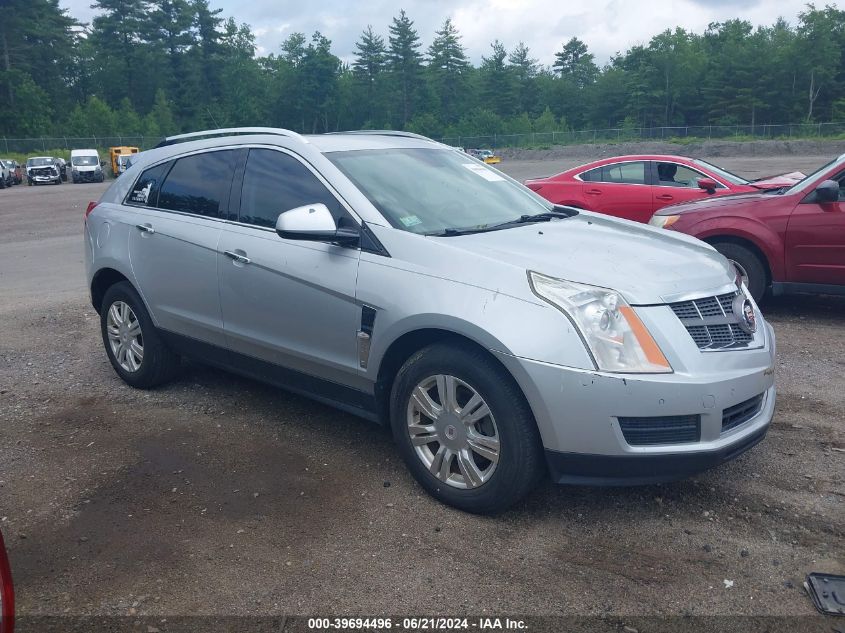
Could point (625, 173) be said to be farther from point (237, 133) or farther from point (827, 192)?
point (237, 133)

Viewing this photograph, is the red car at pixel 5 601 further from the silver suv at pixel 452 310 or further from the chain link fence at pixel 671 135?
the chain link fence at pixel 671 135

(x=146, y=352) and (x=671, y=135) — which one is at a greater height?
(x=671, y=135)

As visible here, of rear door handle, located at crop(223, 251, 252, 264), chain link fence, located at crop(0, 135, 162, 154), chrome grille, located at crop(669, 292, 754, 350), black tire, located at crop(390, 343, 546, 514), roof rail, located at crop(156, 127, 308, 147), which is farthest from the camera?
chain link fence, located at crop(0, 135, 162, 154)

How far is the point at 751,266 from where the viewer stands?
761 centimetres

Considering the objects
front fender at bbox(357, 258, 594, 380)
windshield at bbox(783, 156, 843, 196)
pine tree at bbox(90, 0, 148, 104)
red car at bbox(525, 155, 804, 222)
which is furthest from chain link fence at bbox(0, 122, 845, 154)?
front fender at bbox(357, 258, 594, 380)

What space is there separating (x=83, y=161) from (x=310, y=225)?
47.7 m

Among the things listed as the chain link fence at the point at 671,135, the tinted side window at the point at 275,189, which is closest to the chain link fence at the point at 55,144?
the chain link fence at the point at 671,135

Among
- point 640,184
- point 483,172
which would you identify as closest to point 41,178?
point 640,184

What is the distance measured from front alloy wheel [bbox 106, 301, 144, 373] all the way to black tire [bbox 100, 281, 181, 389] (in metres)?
0.03

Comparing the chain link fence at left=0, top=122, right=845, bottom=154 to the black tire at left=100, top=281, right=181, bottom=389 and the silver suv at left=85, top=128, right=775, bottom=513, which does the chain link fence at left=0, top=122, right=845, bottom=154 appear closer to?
the black tire at left=100, top=281, right=181, bottom=389

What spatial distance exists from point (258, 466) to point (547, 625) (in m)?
2.07

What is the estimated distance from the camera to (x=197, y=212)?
5.19 metres

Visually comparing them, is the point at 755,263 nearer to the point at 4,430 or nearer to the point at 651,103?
the point at 4,430

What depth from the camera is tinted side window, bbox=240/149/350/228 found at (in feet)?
14.8
